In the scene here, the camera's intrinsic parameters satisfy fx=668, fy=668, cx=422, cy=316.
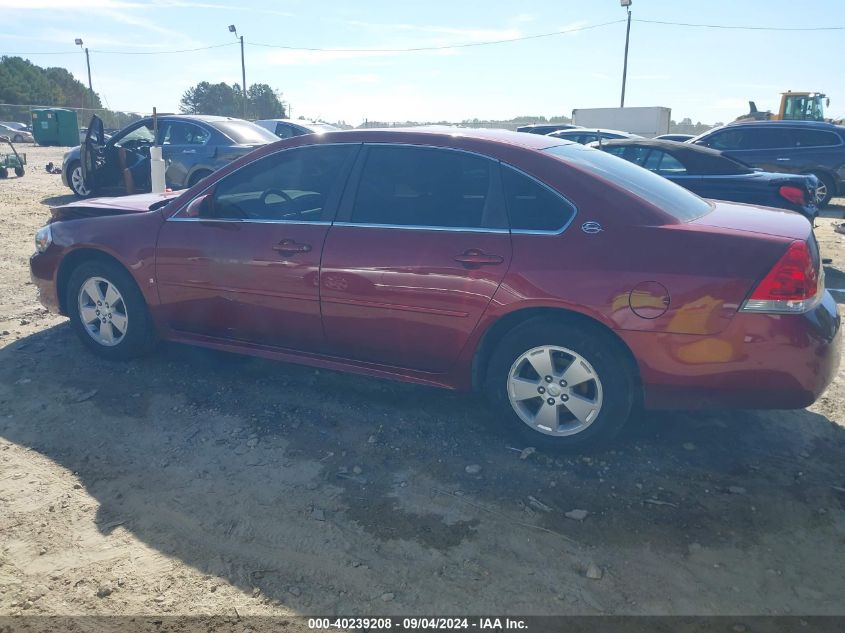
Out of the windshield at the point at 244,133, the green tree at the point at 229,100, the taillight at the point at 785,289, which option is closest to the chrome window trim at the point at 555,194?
the taillight at the point at 785,289

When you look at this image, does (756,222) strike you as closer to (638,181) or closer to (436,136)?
(638,181)

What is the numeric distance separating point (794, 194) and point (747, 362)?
17.6 ft

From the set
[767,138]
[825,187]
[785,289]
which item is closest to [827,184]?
[825,187]

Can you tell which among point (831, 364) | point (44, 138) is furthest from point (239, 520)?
point (44, 138)

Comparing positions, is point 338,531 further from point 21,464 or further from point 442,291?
point 21,464

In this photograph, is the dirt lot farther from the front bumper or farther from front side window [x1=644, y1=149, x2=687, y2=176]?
front side window [x1=644, y1=149, x2=687, y2=176]

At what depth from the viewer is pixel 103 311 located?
477cm

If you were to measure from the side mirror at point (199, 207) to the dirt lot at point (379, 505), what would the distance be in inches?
44.6

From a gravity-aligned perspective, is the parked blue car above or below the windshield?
below

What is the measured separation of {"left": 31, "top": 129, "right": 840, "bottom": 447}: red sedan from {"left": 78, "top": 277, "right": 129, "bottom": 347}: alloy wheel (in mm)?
77

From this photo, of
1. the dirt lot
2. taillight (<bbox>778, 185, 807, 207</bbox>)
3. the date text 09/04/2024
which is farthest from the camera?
taillight (<bbox>778, 185, 807, 207</bbox>)

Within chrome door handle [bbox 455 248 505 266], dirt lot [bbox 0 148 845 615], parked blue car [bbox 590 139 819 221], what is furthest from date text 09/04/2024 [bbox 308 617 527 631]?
parked blue car [bbox 590 139 819 221]

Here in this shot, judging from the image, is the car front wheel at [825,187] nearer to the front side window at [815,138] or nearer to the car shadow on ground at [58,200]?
the front side window at [815,138]

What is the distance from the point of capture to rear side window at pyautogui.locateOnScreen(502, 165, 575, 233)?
348 centimetres
